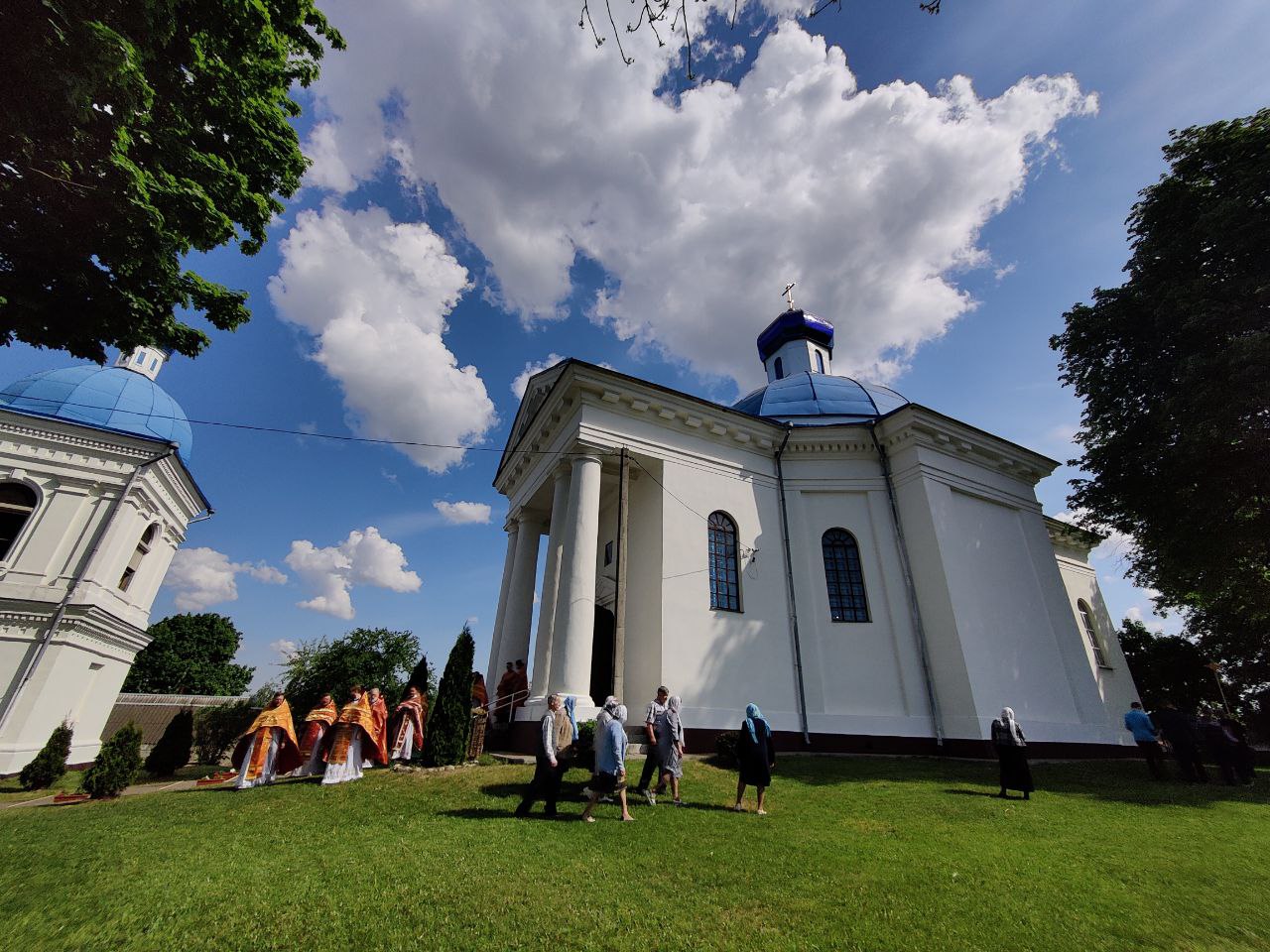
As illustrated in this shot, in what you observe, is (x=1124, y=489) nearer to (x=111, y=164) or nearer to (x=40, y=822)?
(x=111, y=164)

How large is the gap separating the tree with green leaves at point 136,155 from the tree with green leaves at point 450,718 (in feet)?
22.5

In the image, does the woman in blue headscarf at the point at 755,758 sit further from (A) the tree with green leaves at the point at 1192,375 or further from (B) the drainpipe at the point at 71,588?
(B) the drainpipe at the point at 71,588

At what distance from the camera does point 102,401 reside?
18.9 m

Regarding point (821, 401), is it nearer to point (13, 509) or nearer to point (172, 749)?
point (172, 749)

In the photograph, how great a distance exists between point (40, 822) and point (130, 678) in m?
39.9

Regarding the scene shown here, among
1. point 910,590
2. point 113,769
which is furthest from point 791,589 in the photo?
point 113,769

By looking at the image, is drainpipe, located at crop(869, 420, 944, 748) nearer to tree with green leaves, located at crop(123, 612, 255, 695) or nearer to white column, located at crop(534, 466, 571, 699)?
white column, located at crop(534, 466, 571, 699)

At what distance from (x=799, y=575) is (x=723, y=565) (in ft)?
7.29

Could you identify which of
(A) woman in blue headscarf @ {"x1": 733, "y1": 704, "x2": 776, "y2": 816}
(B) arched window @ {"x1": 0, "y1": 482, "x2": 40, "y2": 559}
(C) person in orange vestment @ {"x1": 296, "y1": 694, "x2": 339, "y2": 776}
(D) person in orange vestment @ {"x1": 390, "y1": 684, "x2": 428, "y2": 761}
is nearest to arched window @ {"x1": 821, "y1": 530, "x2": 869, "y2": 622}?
(A) woman in blue headscarf @ {"x1": 733, "y1": 704, "x2": 776, "y2": 816}

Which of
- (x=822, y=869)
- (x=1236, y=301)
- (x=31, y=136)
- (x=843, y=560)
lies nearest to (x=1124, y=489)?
(x=1236, y=301)

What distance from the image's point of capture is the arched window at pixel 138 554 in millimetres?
18906

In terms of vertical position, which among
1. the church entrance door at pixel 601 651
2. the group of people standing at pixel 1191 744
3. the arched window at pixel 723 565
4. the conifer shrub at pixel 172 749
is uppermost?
the arched window at pixel 723 565

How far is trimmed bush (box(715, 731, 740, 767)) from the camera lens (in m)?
10.6

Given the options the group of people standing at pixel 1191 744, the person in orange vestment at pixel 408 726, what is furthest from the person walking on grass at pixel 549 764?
the group of people standing at pixel 1191 744
